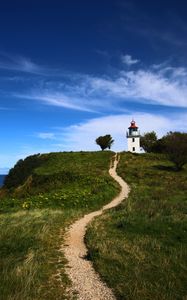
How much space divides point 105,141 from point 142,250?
73542 mm

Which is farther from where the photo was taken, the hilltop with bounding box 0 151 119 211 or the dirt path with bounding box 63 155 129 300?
the hilltop with bounding box 0 151 119 211

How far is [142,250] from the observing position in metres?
14.0

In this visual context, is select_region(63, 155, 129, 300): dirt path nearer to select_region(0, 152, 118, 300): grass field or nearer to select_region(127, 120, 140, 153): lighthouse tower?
select_region(0, 152, 118, 300): grass field

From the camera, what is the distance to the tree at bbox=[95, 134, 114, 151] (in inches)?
3442

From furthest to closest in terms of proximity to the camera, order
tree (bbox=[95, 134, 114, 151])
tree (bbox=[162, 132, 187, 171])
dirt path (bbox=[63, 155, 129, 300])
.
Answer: tree (bbox=[95, 134, 114, 151])
tree (bbox=[162, 132, 187, 171])
dirt path (bbox=[63, 155, 129, 300])

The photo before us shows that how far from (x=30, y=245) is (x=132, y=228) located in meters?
5.49

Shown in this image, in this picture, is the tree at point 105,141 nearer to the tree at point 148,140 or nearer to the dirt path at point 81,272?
the tree at point 148,140

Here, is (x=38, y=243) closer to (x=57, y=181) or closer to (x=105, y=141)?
(x=57, y=181)

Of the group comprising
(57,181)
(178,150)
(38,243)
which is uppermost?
(178,150)

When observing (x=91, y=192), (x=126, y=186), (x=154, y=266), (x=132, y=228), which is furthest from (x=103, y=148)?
(x=154, y=266)

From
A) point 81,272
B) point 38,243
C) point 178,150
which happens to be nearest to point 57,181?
point 178,150

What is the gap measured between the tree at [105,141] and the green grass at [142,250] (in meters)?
60.1

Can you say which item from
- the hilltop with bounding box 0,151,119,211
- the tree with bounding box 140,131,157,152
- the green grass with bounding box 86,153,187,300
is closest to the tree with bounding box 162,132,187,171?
the hilltop with bounding box 0,151,119,211

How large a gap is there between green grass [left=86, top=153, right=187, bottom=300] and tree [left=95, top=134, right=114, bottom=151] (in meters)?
60.1
